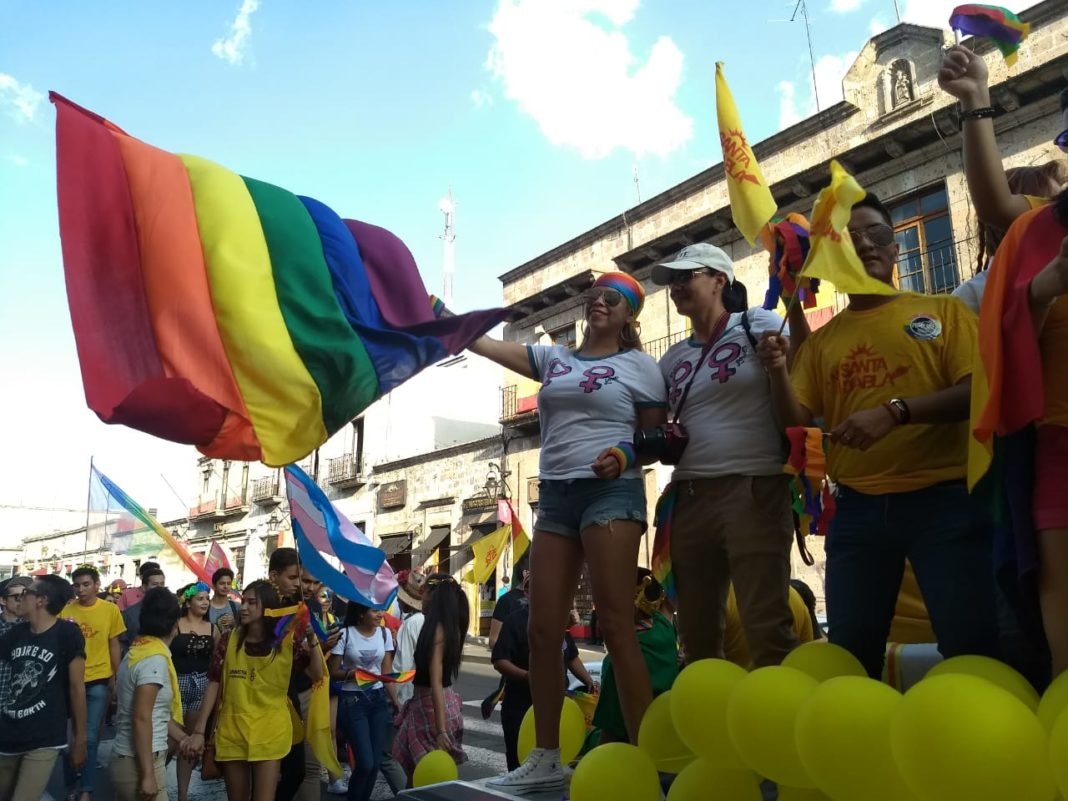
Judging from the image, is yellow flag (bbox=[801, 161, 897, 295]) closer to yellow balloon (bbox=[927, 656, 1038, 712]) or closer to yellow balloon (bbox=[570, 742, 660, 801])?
yellow balloon (bbox=[927, 656, 1038, 712])

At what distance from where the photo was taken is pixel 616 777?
2201 millimetres

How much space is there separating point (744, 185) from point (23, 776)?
16.8ft

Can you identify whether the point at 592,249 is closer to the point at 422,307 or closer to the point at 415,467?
the point at 415,467

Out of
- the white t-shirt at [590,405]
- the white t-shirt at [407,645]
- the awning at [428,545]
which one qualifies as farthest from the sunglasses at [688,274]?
the awning at [428,545]

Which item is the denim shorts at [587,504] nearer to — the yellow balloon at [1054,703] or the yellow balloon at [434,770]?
the yellow balloon at [434,770]

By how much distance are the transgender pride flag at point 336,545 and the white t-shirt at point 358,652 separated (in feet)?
1.26

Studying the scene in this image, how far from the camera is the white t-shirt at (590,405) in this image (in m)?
2.93

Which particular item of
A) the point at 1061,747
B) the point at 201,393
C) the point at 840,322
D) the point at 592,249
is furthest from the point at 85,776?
the point at 592,249

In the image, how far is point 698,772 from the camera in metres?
2.17

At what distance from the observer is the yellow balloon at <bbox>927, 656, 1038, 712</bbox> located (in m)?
1.62

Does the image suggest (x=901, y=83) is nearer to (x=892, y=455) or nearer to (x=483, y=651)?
(x=483, y=651)

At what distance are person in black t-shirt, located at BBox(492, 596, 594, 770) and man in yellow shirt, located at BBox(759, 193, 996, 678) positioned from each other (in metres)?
2.94

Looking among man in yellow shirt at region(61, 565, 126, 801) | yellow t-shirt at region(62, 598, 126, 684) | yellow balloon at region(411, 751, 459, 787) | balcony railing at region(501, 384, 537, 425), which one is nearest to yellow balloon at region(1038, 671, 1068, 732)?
yellow balloon at region(411, 751, 459, 787)

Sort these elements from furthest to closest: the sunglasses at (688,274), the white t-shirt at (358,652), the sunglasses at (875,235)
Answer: the white t-shirt at (358,652) < the sunglasses at (688,274) < the sunglasses at (875,235)
